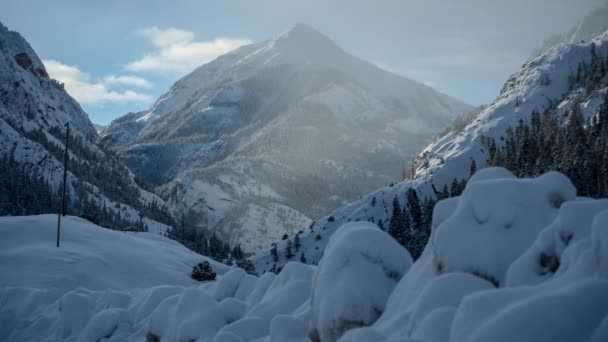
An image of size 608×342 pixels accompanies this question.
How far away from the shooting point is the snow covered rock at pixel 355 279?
32.1 feet

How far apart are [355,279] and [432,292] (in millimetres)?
2482

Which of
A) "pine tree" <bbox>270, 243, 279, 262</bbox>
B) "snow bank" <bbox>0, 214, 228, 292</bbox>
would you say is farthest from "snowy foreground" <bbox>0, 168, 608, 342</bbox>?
Result: "pine tree" <bbox>270, 243, 279, 262</bbox>

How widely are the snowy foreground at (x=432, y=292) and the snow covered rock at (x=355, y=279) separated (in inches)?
1.0

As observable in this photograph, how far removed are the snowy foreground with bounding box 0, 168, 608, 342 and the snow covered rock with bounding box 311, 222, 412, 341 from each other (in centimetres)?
2

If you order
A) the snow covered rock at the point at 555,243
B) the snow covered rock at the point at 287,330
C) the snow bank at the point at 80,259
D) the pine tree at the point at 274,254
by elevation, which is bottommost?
the pine tree at the point at 274,254

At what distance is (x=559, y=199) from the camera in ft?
29.0

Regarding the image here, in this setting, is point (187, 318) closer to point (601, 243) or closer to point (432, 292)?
point (432, 292)

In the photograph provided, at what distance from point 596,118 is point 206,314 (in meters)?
130

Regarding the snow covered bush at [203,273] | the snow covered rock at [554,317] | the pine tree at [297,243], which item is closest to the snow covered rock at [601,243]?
the snow covered rock at [554,317]

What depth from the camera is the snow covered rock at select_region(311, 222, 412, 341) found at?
977 cm

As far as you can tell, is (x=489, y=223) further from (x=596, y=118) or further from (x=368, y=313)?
(x=596, y=118)

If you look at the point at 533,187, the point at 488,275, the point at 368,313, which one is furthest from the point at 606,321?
the point at 368,313

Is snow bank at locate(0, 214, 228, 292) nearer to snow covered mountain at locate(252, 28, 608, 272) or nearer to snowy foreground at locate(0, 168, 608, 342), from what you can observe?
snowy foreground at locate(0, 168, 608, 342)

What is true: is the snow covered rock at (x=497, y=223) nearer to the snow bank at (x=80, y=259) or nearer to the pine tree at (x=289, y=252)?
the snow bank at (x=80, y=259)
